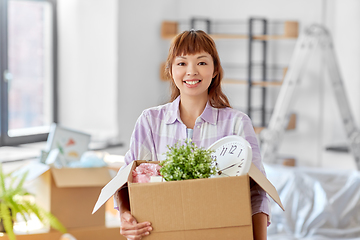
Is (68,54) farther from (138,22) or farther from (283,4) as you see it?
(283,4)

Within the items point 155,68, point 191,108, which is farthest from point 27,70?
point 191,108

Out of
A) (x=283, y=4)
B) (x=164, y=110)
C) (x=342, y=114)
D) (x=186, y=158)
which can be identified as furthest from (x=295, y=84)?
(x=186, y=158)

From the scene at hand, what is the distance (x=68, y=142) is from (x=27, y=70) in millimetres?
1589

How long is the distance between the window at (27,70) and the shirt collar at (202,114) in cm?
249

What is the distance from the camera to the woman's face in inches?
52.0

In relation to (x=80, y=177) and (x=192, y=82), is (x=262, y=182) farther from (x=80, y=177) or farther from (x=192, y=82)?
(x=80, y=177)

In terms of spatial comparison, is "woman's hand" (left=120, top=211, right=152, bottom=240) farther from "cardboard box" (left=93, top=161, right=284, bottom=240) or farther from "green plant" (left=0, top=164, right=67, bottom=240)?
"green plant" (left=0, top=164, right=67, bottom=240)

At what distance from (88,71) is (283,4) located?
1.79 m

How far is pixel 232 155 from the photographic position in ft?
3.88

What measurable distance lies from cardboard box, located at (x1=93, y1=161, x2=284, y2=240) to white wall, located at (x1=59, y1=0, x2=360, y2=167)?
9.60 feet

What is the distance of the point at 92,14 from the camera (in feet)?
13.4

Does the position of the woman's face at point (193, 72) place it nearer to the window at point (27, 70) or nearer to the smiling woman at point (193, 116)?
the smiling woman at point (193, 116)

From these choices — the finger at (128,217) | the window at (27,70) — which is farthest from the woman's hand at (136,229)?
the window at (27,70)

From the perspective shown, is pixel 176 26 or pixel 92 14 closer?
pixel 92 14
